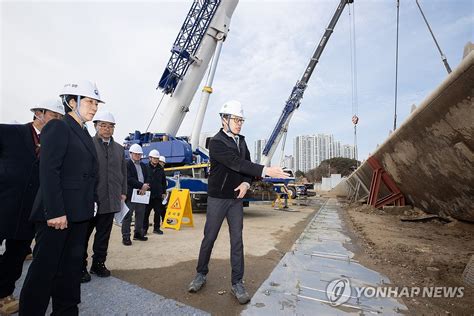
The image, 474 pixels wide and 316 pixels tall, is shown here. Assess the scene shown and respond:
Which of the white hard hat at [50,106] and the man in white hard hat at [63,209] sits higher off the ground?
the white hard hat at [50,106]

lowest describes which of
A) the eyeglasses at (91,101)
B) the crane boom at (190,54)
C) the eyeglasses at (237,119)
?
the eyeglasses at (91,101)

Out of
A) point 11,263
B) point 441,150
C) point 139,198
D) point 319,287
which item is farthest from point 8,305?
point 441,150

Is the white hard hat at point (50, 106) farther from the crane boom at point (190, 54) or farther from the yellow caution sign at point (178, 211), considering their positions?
the crane boom at point (190, 54)

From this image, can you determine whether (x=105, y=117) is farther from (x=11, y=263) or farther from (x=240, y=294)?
(x=240, y=294)

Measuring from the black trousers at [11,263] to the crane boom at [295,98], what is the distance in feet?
61.7

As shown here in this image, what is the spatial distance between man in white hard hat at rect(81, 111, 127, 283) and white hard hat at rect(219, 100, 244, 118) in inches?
61.8

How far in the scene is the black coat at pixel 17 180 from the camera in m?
2.22

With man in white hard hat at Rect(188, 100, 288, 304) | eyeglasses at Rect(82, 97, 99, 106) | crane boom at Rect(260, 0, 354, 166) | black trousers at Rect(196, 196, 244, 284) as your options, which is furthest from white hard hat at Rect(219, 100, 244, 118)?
crane boom at Rect(260, 0, 354, 166)

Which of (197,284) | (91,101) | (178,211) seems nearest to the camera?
(91,101)

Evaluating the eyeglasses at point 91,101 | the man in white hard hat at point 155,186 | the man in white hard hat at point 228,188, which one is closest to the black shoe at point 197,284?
the man in white hard hat at point 228,188

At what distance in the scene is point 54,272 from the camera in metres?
1.79

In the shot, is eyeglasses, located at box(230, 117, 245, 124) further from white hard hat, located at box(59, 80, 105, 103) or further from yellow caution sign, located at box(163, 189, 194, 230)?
yellow caution sign, located at box(163, 189, 194, 230)

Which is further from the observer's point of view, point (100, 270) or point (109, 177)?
point (109, 177)

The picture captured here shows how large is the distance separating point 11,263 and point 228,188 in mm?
1984
